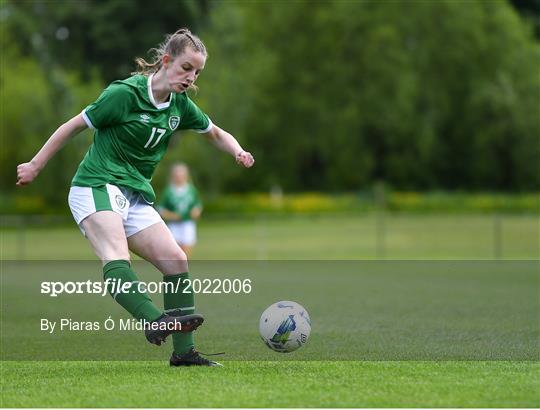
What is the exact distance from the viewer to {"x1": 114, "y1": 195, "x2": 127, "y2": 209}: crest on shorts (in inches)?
239

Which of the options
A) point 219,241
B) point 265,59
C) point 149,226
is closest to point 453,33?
point 265,59

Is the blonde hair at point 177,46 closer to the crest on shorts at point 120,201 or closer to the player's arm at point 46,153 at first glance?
the player's arm at point 46,153

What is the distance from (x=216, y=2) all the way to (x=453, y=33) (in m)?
14.6

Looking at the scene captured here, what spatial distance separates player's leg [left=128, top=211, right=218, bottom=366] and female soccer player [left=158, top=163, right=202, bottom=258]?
10.2m

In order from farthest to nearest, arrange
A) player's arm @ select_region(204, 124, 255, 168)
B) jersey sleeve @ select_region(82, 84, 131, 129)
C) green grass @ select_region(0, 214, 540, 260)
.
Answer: green grass @ select_region(0, 214, 540, 260) < player's arm @ select_region(204, 124, 255, 168) < jersey sleeve @ select_region(82, 84, 131, 129)

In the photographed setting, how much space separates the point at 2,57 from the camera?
136 feet

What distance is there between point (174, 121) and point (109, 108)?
0.51 metres

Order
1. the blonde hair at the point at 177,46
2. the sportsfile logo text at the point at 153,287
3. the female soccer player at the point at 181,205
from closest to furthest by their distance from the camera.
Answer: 1. the blonde hair at the point at 177,46
2. the sportsfile logo text at the point at 153,287
3. the female soccer player at the point at 181,205

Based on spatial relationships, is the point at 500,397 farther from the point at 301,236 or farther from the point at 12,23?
the point at 12,23

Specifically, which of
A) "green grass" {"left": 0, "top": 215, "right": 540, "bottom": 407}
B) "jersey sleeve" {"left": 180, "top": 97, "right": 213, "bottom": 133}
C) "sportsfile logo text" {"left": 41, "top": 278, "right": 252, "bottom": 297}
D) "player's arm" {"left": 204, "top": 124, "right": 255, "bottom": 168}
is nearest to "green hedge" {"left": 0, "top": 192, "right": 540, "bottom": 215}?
"green grass" {"left": 0, "top": 215, "right": 540, "bottom": 407}

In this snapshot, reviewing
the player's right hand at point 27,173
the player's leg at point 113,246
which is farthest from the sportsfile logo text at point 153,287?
the player's right hand at point 27,173

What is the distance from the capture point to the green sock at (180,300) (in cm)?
632

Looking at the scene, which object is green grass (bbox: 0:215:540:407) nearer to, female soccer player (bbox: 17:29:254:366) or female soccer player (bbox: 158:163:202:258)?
female soccer player (bbox: 17:29:254:366)

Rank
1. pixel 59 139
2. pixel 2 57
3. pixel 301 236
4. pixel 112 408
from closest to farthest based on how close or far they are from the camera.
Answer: pixel 112 408
pixel 59 139
pixel 301 236
pixel 2 57
